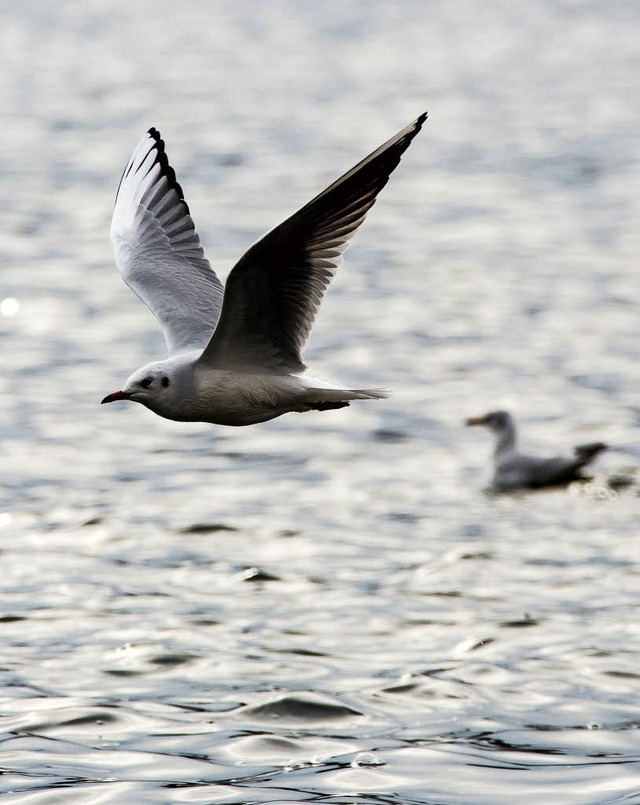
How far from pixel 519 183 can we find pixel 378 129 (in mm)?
4486

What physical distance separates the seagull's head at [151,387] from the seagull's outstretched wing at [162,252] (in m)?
0.79

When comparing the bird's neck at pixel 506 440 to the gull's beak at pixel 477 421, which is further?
the gull's beak at pixel 477 421

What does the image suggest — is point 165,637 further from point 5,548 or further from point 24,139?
point 24,139

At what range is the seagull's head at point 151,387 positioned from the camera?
28.7 ft

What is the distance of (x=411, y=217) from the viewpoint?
90.8ft

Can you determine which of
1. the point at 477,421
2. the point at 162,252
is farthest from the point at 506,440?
the point at 162,252

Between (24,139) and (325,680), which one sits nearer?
(325,680)

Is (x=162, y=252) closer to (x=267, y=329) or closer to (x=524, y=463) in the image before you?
(x=267, y=329)

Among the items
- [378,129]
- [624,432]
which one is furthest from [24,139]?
[624,432]

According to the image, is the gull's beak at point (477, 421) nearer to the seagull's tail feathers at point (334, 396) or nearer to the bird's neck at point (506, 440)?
the bird's neck at point (506, 440)

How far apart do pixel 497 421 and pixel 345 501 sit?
1992 mm

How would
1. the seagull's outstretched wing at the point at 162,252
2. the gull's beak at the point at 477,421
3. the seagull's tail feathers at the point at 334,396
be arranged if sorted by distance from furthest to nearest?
the gull's beak at the point at 477,421 → the seagull's outstretched wing at the point at 162,252 → the seagull's tail feathers at the point at 334,396

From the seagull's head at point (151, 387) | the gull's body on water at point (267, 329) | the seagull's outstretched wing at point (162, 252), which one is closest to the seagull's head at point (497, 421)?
the seagull's outstretched wing at point (162, 252)

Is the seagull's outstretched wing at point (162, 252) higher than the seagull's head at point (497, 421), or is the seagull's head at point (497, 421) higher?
the seagull's outstretched wing at point (162, 252)
